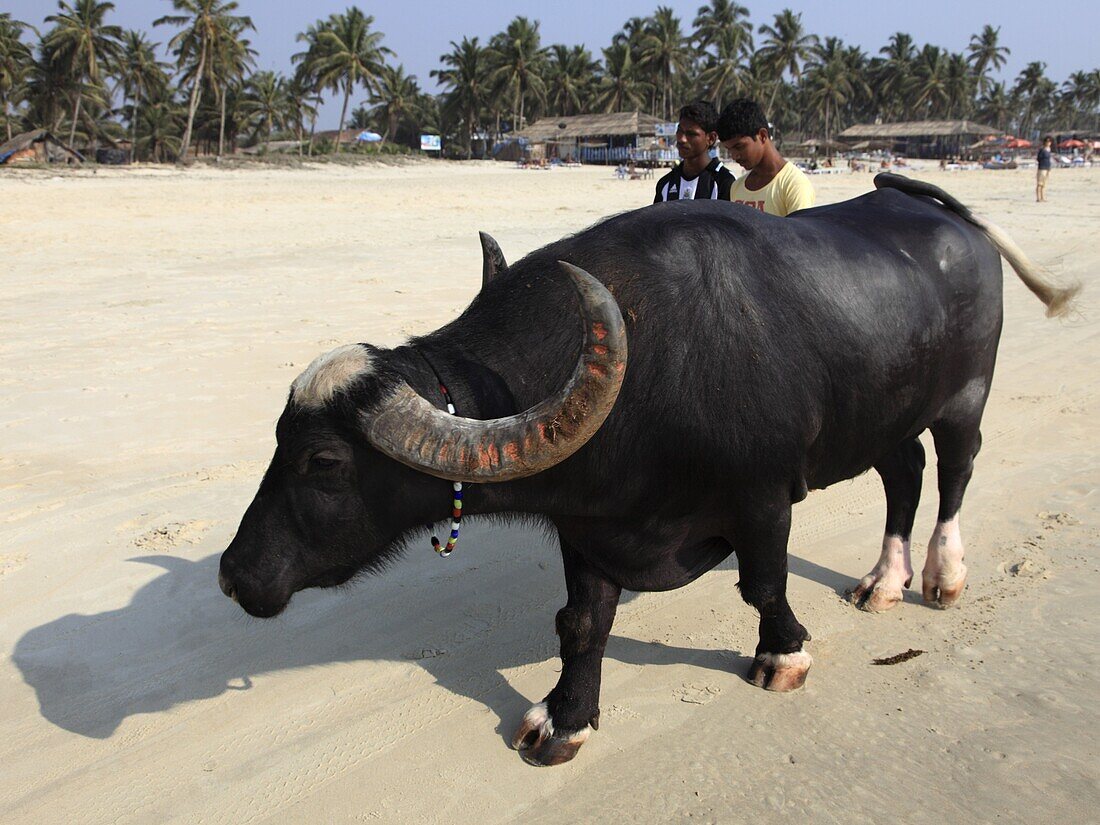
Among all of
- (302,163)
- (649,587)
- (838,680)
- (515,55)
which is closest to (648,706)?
(649,587)

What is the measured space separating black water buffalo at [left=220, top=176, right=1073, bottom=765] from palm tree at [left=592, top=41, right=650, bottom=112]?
3403 inches

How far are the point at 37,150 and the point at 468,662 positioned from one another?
167ft

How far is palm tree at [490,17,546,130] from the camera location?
79.9m

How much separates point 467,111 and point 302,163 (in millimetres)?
39585

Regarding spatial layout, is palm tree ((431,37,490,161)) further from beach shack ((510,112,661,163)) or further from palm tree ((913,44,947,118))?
palm tree ((913,44,947,118))

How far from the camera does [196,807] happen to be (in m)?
3.16

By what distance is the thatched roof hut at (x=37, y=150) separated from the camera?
44406 mm

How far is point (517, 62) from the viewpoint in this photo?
7994 centimetres

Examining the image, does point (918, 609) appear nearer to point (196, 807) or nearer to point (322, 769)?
point (322, 769)

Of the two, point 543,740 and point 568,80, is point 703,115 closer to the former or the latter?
point 543,740

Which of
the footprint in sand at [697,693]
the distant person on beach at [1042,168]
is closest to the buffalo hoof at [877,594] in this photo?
the footprint in sand at [697,693]

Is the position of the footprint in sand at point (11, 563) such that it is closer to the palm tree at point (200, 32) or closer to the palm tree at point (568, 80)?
the palm tree at point (200, 32)

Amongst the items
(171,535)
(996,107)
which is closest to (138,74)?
(171,535)

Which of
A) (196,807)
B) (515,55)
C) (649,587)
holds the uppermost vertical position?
(515,55)
